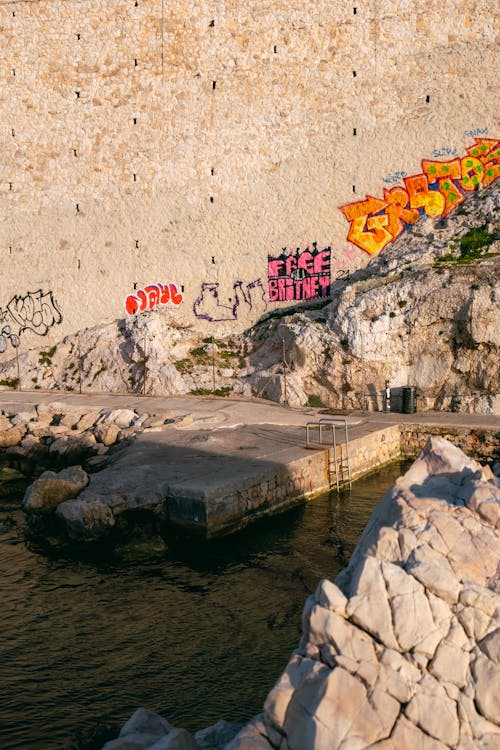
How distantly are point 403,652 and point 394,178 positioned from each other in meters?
21.9

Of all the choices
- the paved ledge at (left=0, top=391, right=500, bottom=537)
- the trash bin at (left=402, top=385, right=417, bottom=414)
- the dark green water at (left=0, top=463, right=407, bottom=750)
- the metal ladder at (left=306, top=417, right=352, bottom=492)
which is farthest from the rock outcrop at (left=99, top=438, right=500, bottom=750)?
the trash bin at (left=402, top=385, right=417, bottom=414)

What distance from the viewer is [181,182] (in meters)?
27.2

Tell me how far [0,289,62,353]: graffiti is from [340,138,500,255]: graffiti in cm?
1266

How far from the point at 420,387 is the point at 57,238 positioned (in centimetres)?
1693

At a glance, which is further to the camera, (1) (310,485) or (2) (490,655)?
(1) (310,485)

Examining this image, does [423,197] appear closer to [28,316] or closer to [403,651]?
[28,316]

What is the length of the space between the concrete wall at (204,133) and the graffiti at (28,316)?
0.07 meters

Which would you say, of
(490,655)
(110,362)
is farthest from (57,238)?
(490,655)

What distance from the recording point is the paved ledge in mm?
11977

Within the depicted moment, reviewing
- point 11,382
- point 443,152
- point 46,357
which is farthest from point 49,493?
point 443,152

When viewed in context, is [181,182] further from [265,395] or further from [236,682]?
[236,682]

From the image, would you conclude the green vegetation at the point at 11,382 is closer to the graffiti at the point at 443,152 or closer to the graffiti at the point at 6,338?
the graffiti at the point at 6,338

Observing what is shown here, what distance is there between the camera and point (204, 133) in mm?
26828

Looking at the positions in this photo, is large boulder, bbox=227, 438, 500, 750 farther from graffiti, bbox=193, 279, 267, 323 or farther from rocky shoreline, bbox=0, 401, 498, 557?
graffiti, bbox=193, 279, 267, 323
